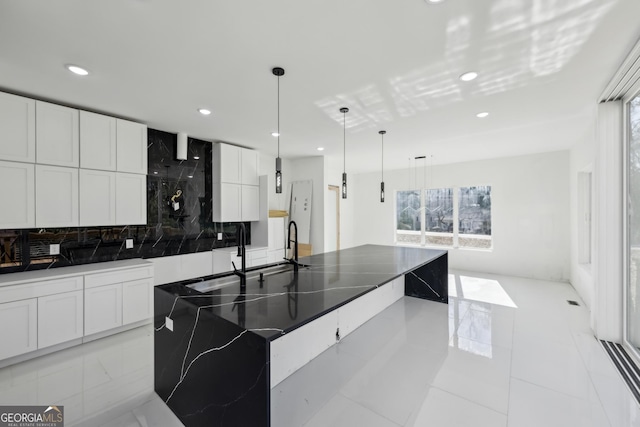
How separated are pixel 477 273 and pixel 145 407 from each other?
6.30m

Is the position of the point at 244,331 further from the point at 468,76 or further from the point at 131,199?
the point at 131,199

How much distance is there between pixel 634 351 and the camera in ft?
8.55

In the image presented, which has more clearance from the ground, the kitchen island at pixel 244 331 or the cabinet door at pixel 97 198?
the cabinet door at pixel 97 198

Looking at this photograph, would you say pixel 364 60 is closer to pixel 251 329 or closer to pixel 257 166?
pixel 251 329

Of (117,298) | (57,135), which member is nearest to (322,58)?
(57,135)

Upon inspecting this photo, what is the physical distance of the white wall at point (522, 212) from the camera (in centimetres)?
533

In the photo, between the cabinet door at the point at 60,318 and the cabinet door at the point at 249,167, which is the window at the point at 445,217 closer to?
the cabinet door at the point at 249,167

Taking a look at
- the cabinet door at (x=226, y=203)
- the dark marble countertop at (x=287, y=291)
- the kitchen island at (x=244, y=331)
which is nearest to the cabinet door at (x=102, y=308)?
the kitchen island at (x=244, y=331)

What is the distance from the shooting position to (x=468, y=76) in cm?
244

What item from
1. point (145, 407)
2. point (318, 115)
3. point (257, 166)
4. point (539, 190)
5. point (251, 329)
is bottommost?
point (145, 407)

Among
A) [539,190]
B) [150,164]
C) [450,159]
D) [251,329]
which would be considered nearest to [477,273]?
[539,190]

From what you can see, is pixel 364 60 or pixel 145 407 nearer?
pixel 145 407

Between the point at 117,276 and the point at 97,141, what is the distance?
1620 millimetres

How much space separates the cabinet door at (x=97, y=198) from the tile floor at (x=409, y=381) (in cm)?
141
